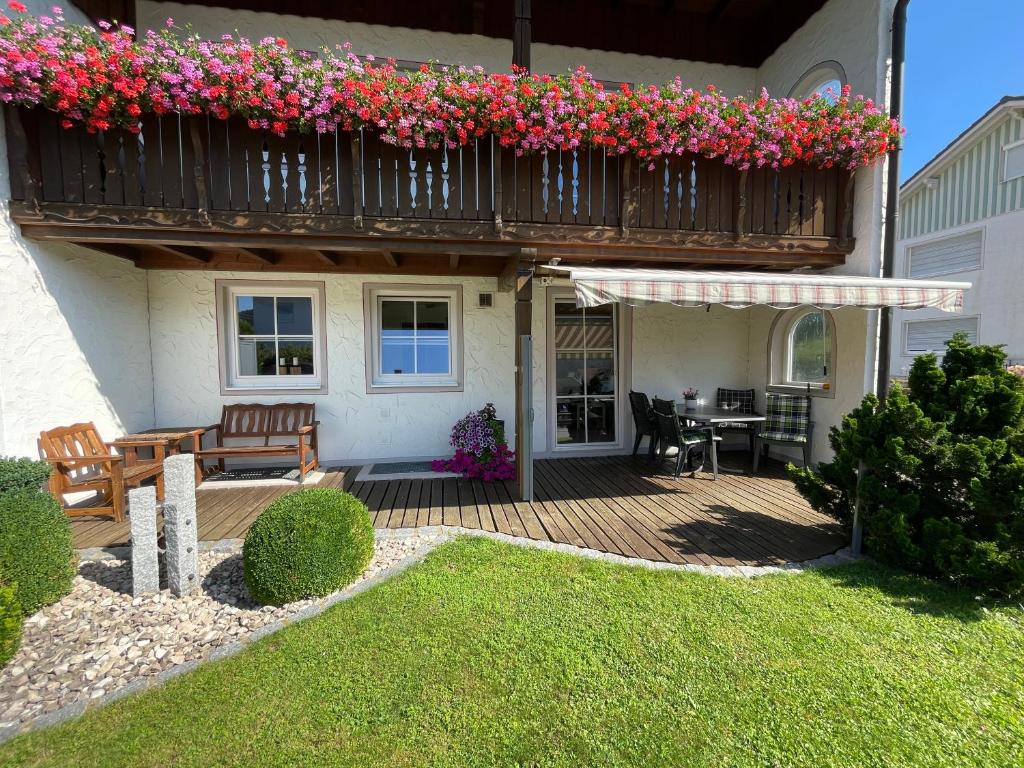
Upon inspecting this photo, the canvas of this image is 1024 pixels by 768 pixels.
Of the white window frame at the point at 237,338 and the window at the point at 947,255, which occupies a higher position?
the window at the point at 947,255

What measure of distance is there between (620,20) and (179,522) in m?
8.98

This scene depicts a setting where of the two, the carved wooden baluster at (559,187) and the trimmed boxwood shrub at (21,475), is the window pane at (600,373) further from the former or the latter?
the trimmed boxwood shrub at (21,475)

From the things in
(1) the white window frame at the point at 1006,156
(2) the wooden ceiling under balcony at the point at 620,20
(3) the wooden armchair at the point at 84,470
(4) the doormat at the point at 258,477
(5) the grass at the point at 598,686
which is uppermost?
(2) the wooden ceiling under balcony at the point at 620,20

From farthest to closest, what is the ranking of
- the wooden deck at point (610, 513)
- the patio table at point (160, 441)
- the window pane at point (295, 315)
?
the window pane at point (295, 315)
the patio table at point (160, 441)
the wooden deck at point (610, 513)

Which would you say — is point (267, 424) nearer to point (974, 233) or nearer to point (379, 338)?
point (379, 338)

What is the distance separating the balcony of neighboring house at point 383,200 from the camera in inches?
166

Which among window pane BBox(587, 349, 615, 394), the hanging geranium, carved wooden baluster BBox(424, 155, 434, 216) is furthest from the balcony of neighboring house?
window pane BBox(587, 349, 615, 394)

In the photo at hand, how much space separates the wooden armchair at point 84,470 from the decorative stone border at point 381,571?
2.92ft

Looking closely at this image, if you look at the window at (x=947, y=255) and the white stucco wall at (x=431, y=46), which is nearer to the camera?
the white stucco wall at (x=431, y=46)

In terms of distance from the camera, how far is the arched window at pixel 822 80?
19.5 ft

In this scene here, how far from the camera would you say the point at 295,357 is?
20.8ft

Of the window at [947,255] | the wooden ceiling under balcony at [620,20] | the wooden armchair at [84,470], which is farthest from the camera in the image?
the window at [947,255]

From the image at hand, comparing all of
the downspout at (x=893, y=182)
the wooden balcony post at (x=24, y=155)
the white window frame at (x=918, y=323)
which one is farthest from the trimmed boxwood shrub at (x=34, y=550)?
the white window frame at (x=918, y=323)

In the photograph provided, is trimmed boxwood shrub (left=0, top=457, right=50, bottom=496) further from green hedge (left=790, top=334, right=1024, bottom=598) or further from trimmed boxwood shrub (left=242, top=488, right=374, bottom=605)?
green hedge (left=790, top=334, right=1024, bottom=598)
